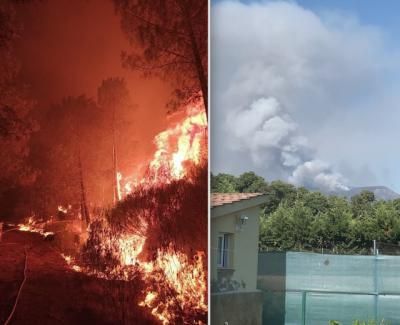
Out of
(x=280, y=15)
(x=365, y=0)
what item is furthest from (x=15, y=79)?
(x=365, y=0)

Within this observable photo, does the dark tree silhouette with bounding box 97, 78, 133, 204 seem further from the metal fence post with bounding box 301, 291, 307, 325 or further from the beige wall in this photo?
the metal fence post with bounding box 301, 291, 307, 325

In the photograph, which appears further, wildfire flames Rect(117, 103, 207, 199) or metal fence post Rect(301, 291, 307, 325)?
wildfire flames Rect(117, 103, 207, 199)

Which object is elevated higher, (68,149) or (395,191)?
(68,149)

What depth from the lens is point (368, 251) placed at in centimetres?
280

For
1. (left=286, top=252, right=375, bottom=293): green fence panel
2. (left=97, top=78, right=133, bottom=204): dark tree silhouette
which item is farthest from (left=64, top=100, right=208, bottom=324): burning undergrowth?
(left=286, top=252, right=375, bottom=293): green fence panel

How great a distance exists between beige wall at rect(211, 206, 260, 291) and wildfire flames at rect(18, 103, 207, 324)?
0.48 ft

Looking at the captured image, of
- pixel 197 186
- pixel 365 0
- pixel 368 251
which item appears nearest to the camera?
pixel 368 251

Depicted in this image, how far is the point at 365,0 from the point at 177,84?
3.42 ft

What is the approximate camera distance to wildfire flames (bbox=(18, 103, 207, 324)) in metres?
3.13

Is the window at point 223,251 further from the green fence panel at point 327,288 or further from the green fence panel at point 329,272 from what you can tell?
the green fence panel at point 329,272

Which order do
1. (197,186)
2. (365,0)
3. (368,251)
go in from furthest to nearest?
(197,186) → (365,0) → (368,251)

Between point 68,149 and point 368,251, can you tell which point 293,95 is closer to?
point 368,251

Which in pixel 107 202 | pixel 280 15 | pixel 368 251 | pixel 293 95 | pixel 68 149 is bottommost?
pixel 368 251

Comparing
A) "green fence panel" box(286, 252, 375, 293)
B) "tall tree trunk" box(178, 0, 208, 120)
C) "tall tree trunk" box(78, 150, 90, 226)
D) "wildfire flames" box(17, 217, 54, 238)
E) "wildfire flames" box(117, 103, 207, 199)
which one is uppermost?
"tall tree trunk" box(178, 0, 208, 120)
